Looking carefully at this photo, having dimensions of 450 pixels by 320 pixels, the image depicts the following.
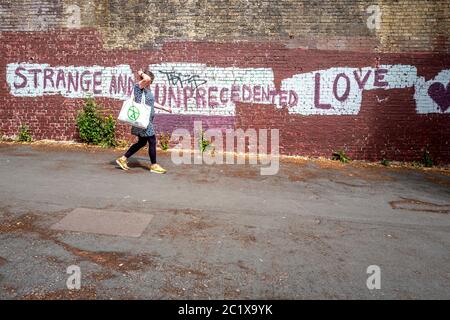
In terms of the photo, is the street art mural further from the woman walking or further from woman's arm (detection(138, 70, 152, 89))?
woman's arm (detection(138, 70, 152, 89))

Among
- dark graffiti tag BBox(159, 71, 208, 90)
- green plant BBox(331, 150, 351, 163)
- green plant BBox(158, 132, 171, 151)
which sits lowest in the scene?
green plant BBox(331, 150, 351, 163)

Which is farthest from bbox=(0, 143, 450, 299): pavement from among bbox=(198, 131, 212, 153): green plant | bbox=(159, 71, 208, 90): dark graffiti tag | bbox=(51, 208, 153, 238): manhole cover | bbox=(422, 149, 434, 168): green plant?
bbox=(159, 71, 208, 90): dark graffiti tag

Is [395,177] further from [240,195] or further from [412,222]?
[240,195]

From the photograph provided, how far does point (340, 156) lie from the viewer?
10.0 m

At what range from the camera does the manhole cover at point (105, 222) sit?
464 cm

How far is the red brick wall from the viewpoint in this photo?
981cm

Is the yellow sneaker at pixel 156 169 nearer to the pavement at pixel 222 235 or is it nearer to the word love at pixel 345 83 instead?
the pavement at pixel 222 235

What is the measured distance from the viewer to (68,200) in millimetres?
5699

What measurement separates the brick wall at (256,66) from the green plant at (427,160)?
0.15 metres

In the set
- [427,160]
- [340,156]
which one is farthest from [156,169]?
[427,160]

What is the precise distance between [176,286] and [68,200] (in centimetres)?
287

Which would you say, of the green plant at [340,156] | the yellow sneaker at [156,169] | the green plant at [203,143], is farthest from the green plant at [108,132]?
the green plant at [340,156]

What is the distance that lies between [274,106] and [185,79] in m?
2.35

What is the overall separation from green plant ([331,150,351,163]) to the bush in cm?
559
